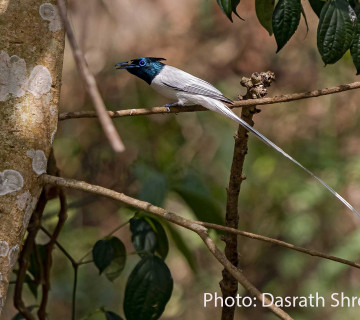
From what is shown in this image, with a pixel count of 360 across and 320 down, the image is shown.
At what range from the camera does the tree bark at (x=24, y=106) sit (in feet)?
4.33

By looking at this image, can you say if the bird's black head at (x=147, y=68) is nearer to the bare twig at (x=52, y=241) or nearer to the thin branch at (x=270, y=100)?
the bare twig at (x=52, y=241)

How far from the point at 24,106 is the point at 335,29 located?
0.84 meters

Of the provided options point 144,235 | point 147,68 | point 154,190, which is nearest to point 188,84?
point 147,68

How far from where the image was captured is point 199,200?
2.52 meters

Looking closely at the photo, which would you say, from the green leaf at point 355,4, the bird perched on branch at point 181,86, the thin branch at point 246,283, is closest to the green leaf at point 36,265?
the bird perched on branch at point 181,86

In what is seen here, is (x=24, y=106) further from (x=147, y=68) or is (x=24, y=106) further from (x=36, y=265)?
(x=147, y=68)

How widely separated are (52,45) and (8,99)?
7.3 inches

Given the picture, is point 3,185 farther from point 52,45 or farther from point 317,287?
point 317,287

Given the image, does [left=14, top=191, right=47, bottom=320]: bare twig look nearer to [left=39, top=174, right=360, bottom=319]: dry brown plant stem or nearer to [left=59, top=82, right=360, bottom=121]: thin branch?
[left=59, top=82, right=360, bottom=121]: thin branch

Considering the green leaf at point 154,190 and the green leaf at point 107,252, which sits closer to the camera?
the green leaf at point 107,252

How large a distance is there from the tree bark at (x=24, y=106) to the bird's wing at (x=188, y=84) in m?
0.85

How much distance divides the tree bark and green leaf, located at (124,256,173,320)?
0.65 meters

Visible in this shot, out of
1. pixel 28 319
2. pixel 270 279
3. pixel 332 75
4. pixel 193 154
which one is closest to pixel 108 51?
pixel 193 154

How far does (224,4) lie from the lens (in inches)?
62.2
